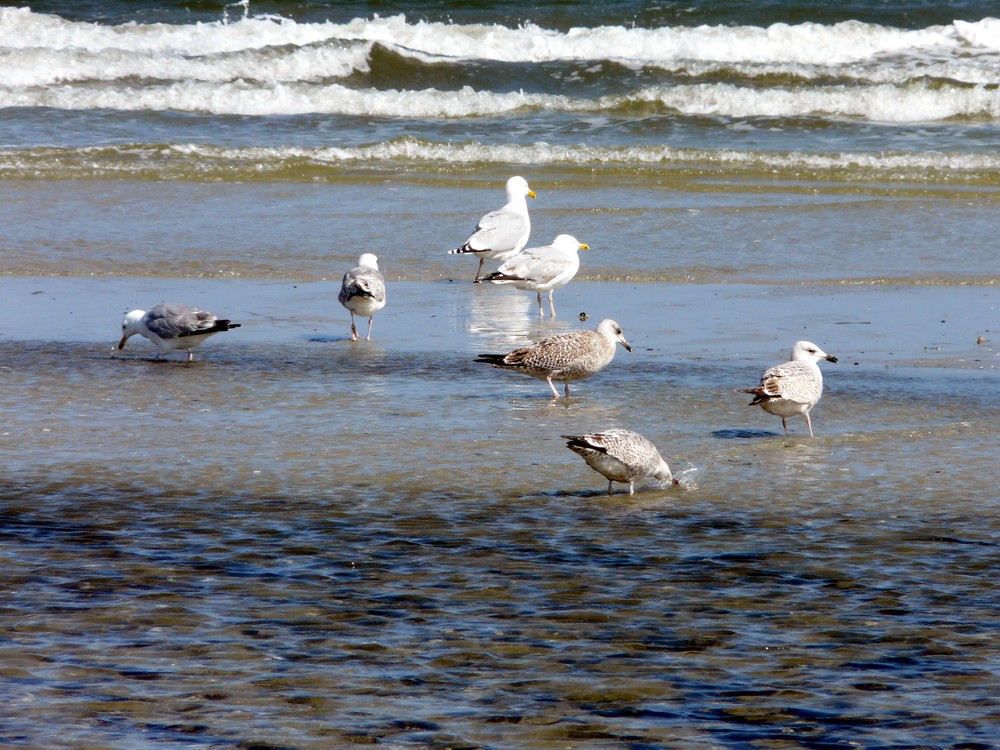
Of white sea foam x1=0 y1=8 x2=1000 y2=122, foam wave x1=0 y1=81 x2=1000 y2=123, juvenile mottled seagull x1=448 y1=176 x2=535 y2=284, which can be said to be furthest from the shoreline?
white sea foam x1=0 y1=8 x2=1000 y2=122

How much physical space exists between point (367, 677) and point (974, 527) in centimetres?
271

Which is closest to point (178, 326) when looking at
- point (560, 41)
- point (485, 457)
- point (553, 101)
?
point (485, 457)

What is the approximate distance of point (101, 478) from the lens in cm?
605

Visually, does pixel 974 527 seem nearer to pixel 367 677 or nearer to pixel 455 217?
pixel 367 677

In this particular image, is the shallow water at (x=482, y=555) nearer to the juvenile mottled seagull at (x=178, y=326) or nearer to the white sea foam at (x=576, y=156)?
the juvenile mottled seagull at (x=178, y=326)

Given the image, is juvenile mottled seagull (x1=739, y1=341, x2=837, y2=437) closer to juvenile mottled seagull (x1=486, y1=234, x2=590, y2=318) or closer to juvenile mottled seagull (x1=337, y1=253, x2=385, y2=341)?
juvenile mottled seagull (x1=337, y1=253, x2=385, y2=341)

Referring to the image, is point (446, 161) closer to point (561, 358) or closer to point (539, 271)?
point (539, 271)

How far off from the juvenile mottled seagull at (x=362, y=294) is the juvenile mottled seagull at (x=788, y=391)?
3.47 metres

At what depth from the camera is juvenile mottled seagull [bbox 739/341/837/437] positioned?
697cm

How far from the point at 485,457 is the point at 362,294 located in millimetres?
3409

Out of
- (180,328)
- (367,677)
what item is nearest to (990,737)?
(367,677)

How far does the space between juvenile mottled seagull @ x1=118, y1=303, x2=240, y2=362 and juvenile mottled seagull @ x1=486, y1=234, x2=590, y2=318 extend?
2846mm

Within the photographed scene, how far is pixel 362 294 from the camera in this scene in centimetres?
974

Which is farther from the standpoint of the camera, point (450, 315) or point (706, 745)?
point (450, 315)
